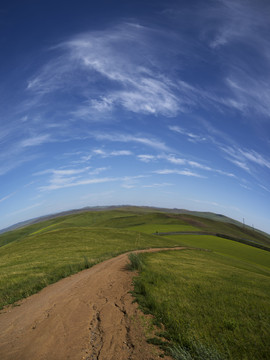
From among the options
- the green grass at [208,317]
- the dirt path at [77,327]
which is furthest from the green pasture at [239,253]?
the dirt path at [77,327]

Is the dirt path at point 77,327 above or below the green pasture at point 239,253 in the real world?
above

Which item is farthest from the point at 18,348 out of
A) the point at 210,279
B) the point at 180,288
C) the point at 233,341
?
the point at 210,279

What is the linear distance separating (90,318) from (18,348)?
261 centimetres

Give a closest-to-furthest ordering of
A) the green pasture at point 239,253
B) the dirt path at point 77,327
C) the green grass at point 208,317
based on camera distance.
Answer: the green grass at point 208,317
the dirt path at point 77,327
the green pasture at point 239,253

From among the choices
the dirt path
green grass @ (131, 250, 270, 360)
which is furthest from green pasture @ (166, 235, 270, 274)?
Result: the dirt path

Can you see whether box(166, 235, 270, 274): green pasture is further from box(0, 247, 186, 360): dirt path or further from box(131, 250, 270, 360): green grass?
box(0, 247, 186, 360): dirt path

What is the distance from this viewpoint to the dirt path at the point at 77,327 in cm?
602

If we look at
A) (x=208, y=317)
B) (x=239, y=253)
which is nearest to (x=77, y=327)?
(x=208, y=317)

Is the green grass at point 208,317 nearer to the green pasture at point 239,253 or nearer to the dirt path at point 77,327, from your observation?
the dirt path at point 77,327

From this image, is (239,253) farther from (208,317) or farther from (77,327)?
(77,327)

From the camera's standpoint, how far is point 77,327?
24.3 feet

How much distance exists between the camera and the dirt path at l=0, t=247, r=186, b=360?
602cm

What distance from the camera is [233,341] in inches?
248

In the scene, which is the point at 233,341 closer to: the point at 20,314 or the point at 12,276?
the point at 20,314
